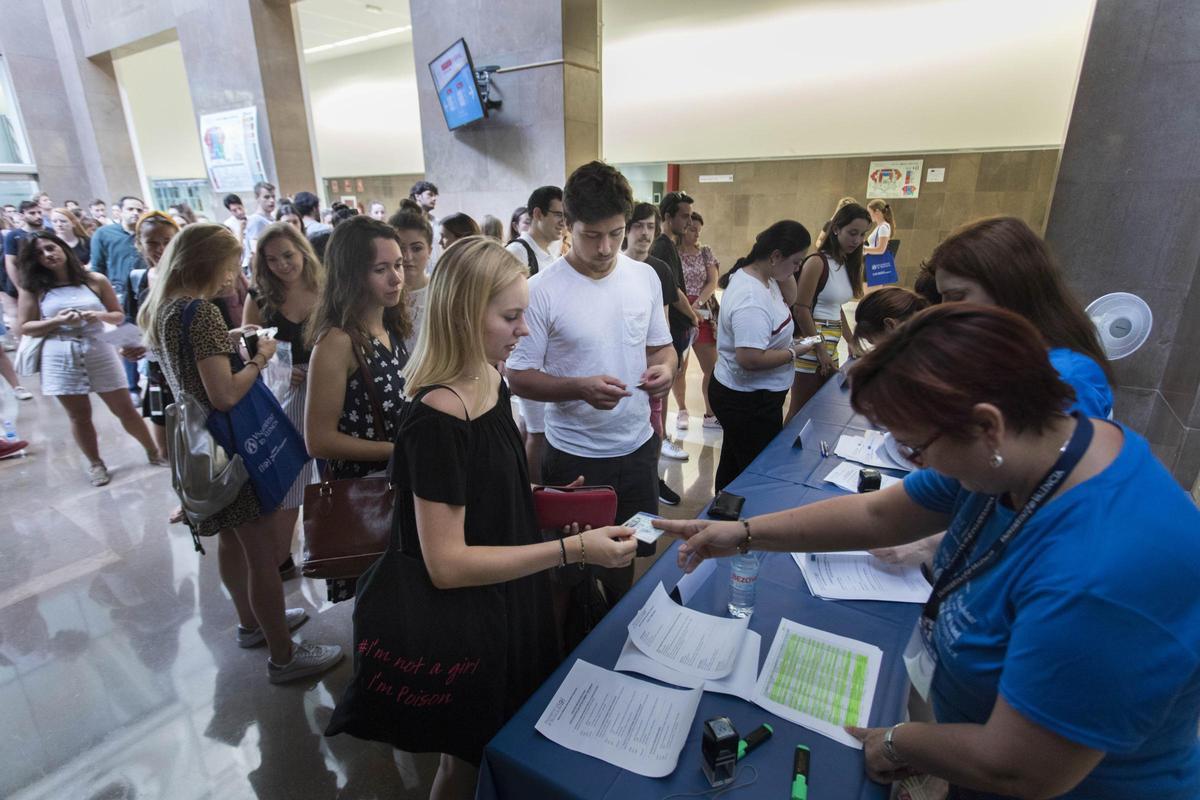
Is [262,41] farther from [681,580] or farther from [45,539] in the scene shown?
[681,580]

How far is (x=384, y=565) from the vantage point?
43.9 inches

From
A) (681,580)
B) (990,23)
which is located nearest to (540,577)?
(681,580)

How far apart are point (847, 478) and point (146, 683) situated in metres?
2.72

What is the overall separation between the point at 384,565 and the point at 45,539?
3321 millimetres

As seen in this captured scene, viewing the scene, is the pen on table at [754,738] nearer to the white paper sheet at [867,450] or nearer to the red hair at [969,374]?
the red hair at [969,374]

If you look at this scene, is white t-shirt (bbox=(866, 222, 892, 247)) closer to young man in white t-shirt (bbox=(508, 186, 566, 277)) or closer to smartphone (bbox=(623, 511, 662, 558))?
young man in white t-shirt (bbox=(508, 186, 566, 277))

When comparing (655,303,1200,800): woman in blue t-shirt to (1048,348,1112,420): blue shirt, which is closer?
(655,303,1200,800): woman in blue t-shirt

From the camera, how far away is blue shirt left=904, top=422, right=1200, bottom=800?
65 centimetres

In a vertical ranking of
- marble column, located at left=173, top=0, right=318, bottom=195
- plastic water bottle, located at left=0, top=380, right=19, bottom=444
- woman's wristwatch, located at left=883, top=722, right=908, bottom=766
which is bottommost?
plastic water bottle, located at left=0, top=380, right=19, bottom=444

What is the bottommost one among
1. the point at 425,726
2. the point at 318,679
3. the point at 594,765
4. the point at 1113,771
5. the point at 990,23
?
the point at 318,679

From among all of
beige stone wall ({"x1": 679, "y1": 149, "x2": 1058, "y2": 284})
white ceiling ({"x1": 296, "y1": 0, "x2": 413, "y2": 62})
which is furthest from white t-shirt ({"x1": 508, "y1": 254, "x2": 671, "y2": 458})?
white ceiling ({"x1": 296, "y1": 0, "x2": 413, "y2": 62})

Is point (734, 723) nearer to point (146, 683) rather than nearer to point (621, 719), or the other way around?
point (621, 719)

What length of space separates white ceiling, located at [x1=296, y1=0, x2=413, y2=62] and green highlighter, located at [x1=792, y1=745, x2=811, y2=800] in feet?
33.6

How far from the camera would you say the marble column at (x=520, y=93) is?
535 cm
